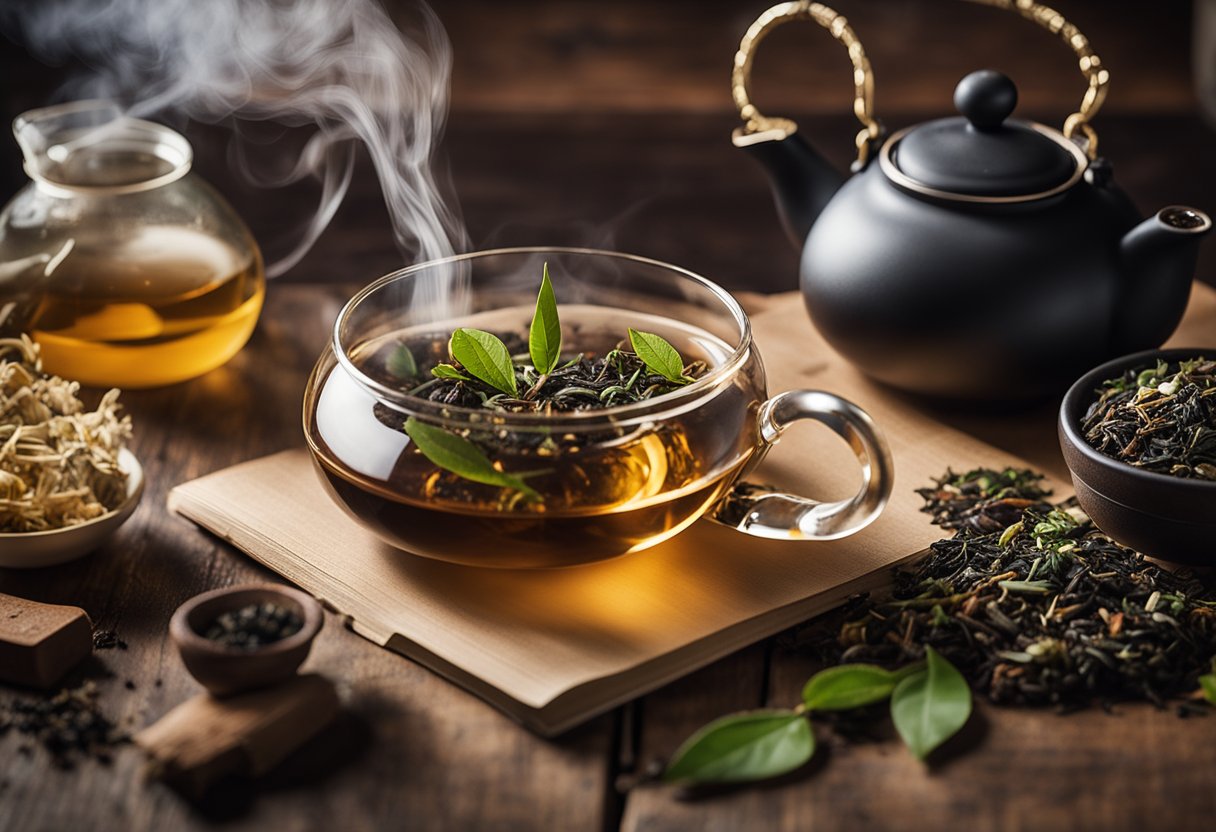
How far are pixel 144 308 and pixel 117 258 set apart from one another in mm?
75

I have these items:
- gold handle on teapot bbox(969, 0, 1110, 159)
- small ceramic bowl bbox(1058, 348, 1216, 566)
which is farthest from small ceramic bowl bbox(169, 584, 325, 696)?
gold handle on teapot bbox(969, 0, 1110, 159)

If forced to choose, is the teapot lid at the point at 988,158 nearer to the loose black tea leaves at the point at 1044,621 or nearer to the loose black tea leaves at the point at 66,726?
the loose black tea leaves at the point at 1044,621

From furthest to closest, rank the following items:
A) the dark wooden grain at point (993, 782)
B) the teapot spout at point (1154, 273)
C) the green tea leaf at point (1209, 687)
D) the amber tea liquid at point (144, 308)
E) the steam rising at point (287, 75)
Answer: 1. the steam rising at point (287, 75)
2. the amber tea liquid at point (144, 308)
3. the teapot spout at point (1154, 273)
4. the green tea leaf at point (1209, 687)
5. the dark wooden grain at point (993, 782)

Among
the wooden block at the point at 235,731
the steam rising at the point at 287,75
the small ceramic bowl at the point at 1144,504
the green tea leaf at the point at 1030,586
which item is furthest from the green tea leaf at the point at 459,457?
the steam rising at the point at 287,75

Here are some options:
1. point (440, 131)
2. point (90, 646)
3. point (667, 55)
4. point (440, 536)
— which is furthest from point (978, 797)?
point (667, 55)

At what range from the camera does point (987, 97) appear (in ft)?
5.45

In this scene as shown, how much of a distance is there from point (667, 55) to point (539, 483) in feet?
9.49

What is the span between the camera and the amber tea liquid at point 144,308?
176 centimetres

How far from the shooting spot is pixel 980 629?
4.25ft

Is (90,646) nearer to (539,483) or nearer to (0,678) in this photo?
(0,678)

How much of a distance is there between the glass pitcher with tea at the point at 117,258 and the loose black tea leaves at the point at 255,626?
70cm

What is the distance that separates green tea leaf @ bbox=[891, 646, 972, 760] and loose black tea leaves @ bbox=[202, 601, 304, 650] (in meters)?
0.54

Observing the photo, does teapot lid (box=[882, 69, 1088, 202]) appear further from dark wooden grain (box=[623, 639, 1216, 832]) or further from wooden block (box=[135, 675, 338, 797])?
wooden block (box=[135, 675, 338, 797])

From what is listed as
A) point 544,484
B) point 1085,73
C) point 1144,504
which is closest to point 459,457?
point 544,484
